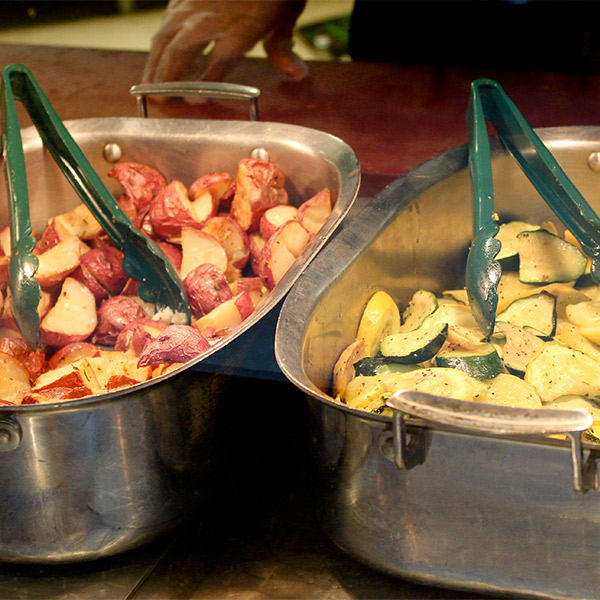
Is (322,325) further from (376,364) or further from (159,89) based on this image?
(159,89)

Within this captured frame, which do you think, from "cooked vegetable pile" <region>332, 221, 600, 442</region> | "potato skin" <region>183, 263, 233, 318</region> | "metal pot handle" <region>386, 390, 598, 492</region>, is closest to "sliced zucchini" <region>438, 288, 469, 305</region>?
"cooked vegetable pile" <region>332, 221, 600, 442</region>

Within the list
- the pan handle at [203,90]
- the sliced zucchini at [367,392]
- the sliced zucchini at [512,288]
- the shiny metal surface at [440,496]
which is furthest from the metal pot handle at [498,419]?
the pan handle at [203,90]

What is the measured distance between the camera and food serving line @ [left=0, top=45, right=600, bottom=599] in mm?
636

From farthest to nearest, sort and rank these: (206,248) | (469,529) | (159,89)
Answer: (159,89), (206,248), (469,529)

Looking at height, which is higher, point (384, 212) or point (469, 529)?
point (384, 212)

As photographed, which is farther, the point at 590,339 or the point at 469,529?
the point at 590,339

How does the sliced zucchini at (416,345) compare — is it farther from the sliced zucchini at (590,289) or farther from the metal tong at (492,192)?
the sliced zucchini at (590,289)

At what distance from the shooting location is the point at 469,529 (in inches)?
20.5

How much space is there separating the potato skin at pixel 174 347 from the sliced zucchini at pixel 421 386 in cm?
14

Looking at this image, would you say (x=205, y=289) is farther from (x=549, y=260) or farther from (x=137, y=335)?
(x=549, y=260)

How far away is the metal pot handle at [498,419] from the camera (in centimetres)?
43

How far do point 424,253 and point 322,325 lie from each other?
0.23 metres

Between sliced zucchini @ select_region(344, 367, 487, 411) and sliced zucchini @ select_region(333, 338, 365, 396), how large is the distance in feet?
0.07

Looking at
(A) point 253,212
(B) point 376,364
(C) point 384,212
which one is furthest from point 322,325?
(A) point 253,212
